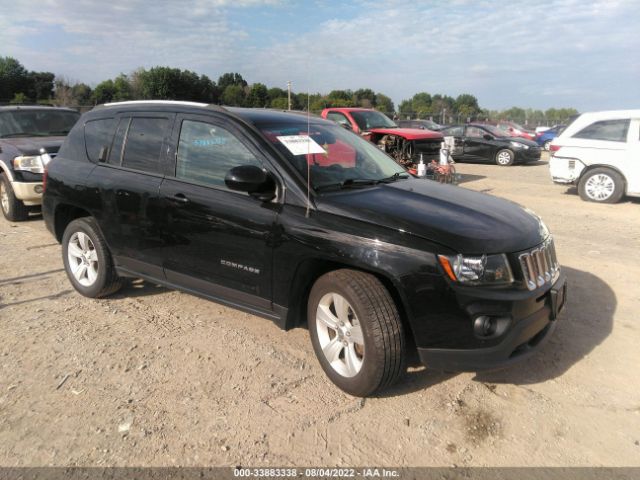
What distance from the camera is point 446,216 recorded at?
306 centimetres

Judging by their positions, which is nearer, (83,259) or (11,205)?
(83,259)

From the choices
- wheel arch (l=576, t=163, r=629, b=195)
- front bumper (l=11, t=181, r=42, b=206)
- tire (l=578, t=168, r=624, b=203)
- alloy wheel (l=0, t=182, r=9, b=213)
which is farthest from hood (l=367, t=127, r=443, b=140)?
alloy wheel (l=0, t=182, r=9, b=213)

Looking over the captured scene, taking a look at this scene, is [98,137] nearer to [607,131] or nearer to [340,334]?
[340,334]

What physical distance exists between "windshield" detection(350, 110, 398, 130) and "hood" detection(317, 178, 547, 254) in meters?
9.44

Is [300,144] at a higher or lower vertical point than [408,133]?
lower

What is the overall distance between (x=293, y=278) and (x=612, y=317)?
9.87ft

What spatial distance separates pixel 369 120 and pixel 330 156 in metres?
9.79

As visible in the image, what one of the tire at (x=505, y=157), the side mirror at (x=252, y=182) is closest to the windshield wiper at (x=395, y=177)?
the side mirror at (x=252, y=182)

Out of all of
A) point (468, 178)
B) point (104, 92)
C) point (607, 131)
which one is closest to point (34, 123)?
point (468, 178)

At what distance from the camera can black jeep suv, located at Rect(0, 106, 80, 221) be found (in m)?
7.50

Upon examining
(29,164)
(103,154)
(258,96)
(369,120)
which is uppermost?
(258,96)

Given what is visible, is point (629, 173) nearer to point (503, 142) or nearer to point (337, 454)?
point (503, 142)

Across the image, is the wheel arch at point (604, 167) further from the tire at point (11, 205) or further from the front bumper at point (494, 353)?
the tire at point (11, 205)

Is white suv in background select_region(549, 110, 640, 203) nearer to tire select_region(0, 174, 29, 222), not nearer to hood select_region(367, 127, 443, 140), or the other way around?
hood select_region(367, 127, 443, 140)
